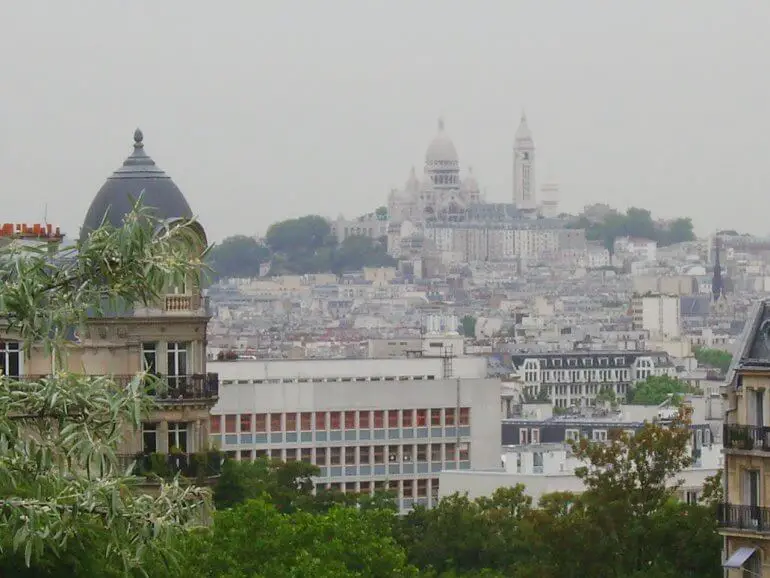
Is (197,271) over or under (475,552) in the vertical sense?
over

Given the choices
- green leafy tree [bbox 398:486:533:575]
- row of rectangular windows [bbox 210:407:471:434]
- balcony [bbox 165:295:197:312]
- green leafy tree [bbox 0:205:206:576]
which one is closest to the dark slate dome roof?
balcony [bbox 165:295:197:312]

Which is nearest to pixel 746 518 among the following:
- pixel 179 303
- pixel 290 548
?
pixel 179 303

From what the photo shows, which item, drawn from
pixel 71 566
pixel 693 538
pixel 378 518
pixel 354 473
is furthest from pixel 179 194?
pixel 354 473

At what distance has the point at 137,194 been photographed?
136 feet

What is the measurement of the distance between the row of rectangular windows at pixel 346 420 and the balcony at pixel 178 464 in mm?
47124

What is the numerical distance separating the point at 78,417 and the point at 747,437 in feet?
75.1

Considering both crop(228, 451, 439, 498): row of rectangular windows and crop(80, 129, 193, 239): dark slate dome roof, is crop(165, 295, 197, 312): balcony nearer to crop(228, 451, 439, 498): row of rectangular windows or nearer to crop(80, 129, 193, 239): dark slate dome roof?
crop(80, 129, 193, 239): dark slate dome roof

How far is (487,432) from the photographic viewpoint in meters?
94.4

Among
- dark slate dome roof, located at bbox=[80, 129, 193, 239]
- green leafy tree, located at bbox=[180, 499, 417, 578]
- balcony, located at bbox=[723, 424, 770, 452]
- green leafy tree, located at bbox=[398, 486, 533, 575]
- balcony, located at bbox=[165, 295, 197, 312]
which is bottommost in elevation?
green leafy tree, located at bbox=[398, 486, 533, 575]

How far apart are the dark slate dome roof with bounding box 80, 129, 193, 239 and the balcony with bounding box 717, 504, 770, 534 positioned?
23.5 feet

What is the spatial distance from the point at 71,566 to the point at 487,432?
73615 mm

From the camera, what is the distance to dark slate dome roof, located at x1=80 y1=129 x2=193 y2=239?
41.2 metres

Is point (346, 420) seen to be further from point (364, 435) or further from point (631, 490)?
point (631, 490)

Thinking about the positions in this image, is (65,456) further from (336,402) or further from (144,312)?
(336,402)
